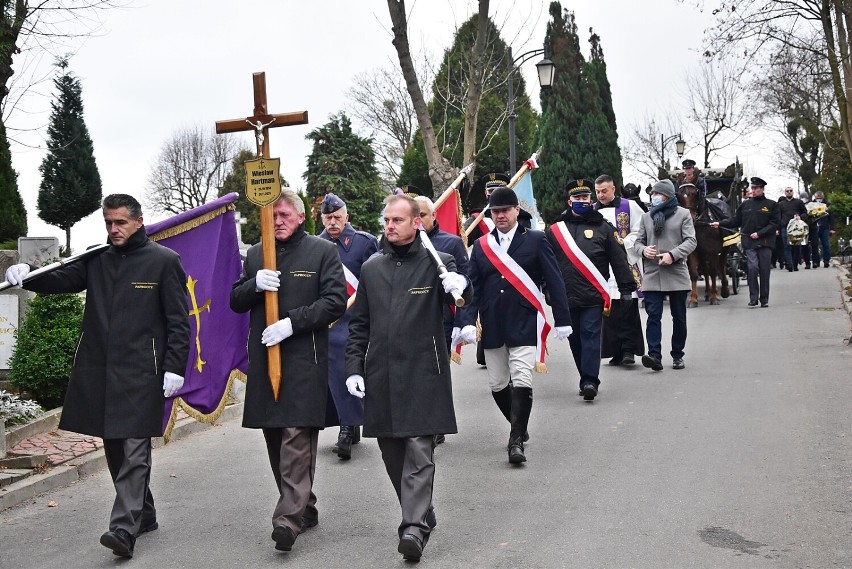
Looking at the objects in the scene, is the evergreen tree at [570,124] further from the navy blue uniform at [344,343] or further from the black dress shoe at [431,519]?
the black dress shoe at [431,519]

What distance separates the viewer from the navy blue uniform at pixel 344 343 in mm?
8164

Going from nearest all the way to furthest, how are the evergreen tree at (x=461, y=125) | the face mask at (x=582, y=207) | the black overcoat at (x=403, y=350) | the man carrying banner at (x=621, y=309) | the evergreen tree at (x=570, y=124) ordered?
the black overcoat at (x=403, y=350) < the face mask at (x=582, y=207) < the man carrying banner at (x=621, y=309) < the evergreen tree at (x=461, y=125) < the evergreen tree at (x=570, y=124)

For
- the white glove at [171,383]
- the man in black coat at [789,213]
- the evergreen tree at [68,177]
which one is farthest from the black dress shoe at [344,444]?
the evergreen tree at [68,177]

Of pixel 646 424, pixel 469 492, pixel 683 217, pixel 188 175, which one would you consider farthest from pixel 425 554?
pixel 188 175

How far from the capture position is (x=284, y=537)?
5.85 m

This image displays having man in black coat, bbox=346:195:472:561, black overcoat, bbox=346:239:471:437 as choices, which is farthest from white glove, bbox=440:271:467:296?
black overcoat, bbox=346:239:471:437

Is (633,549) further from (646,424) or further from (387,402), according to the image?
(646,424)

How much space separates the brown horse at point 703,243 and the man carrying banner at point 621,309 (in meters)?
6.02

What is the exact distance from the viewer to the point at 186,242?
727 cm

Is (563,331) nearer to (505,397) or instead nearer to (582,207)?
(505,397)

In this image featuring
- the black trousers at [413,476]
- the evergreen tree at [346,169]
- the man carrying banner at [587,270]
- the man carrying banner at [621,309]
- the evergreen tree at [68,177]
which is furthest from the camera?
the evergreen tree at [346,169]

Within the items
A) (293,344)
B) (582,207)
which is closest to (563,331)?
(582,207)

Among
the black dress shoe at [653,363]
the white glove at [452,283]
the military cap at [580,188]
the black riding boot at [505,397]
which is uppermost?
the military cap at [580,188]

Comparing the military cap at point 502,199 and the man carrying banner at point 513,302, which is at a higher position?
the military cap at point 502,199
